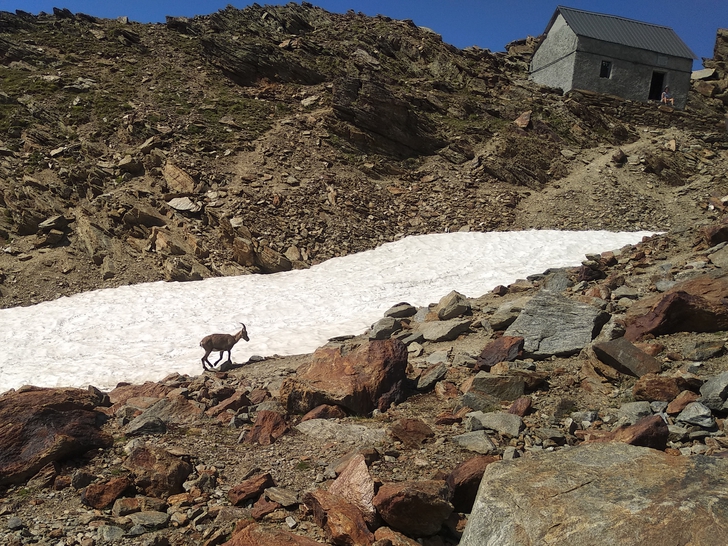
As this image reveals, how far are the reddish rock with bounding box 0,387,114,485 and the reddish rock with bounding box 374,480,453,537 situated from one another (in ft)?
14.5

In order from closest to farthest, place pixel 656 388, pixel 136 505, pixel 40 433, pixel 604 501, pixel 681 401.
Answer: pixel 604 501 < pixel 136 505 < pixel 681 401 < pixel 40 433 < pixel 656 388

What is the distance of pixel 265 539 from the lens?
184 inches

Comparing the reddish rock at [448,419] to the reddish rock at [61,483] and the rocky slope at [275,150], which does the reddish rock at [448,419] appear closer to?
the reddish rock at [61,483]

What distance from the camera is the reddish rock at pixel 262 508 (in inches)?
211

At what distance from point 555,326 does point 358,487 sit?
6051mm

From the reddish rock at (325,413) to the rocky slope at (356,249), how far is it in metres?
0.05

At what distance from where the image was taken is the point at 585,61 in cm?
3866

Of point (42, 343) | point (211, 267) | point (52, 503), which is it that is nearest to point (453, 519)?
point (52, 503)

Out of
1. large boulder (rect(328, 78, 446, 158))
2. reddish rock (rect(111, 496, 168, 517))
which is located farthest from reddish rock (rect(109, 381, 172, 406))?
large boulder (rect(328, 78, 446, 158))

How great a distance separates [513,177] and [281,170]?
43.7 ft

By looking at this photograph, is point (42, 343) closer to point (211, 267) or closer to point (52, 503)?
point (211, 267)

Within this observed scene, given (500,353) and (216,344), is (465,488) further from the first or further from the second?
(216,344)

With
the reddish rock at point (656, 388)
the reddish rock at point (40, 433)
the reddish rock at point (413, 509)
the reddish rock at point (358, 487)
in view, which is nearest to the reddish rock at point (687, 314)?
the reddish rock at point (656, 388)

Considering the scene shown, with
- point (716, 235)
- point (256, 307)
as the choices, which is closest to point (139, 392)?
point (256, 307)
